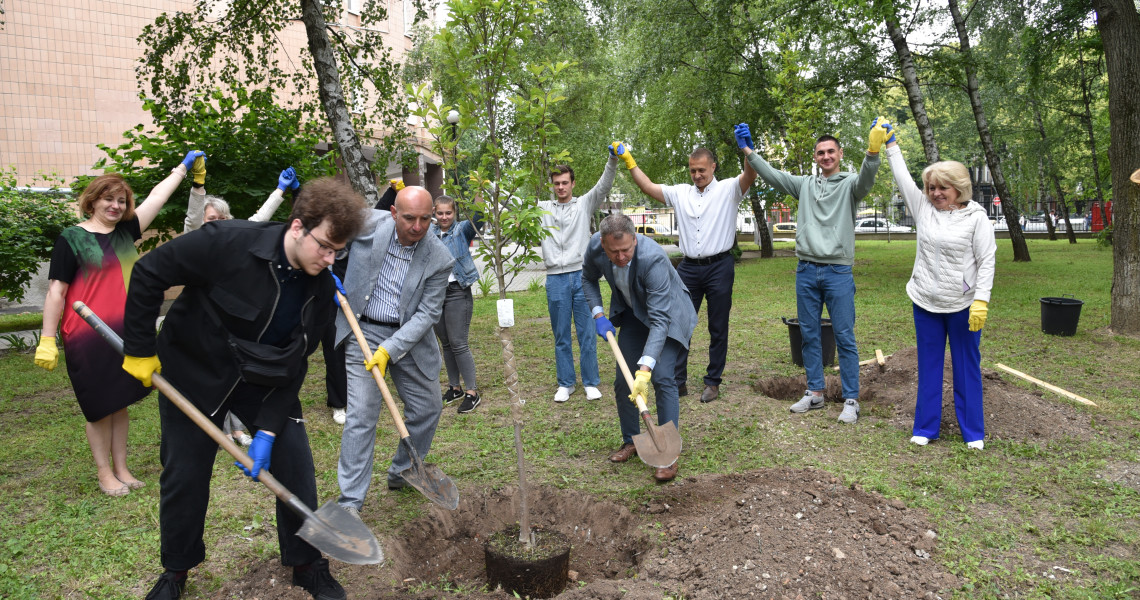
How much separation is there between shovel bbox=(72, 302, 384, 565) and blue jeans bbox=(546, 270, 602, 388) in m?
3.16

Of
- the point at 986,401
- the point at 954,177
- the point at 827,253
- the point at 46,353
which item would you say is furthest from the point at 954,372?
the point at 46,353

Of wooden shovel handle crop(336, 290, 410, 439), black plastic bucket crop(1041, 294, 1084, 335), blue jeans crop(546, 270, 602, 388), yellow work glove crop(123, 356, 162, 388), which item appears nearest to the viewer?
yellow work glove crop(123, 356, 162, 388)

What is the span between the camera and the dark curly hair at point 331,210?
2543 millimetres

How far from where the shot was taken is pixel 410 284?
369 centimetres

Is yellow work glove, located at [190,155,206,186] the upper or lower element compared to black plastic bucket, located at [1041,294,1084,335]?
upper

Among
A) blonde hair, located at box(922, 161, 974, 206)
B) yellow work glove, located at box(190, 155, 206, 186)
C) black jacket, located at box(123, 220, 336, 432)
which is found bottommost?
black jacket, located at box(123, 220, 336, 432)

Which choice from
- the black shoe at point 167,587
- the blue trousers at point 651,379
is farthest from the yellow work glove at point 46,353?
the blue trousers at point 651,379

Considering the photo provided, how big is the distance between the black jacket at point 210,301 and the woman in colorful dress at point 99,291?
1533 mm

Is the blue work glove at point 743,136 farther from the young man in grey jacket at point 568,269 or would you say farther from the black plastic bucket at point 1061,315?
the black plastic bucket at point 1061,315

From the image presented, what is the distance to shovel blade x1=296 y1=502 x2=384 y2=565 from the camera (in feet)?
8.87

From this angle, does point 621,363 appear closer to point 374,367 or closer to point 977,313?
point 374,367

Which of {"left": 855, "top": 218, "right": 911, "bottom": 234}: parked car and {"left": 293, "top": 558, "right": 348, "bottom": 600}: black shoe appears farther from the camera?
{"left": 855, "top": 218, "right": 911, "bottom": 234}: parked car

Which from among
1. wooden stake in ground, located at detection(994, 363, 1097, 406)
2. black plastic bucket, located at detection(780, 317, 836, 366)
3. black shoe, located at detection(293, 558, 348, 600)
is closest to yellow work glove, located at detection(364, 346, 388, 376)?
black shoe, located at detection(293, 558, 348, 600)

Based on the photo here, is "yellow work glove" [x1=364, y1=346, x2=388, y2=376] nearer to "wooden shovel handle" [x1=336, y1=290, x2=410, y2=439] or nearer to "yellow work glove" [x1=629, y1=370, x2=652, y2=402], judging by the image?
"wooden shovel handle" [x1=336, y1=290, x2=410, y2=439]
